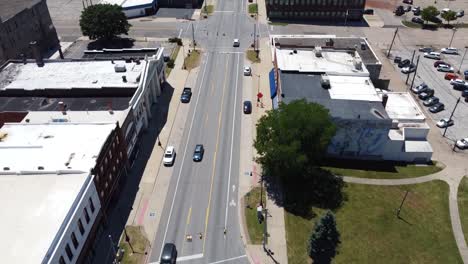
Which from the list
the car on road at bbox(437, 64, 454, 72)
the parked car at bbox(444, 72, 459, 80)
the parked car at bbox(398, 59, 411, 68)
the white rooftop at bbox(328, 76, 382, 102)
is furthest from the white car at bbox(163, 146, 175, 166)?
the car on road at bbox(437, 64, 454, 72)

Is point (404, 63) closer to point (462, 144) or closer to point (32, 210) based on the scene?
point (462, 144)

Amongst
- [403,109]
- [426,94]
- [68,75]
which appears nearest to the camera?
[403,109]

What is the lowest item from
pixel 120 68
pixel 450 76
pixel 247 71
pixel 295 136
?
pixel 450 76

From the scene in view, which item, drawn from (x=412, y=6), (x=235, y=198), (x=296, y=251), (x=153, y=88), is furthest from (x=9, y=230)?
(x=412, y=6)

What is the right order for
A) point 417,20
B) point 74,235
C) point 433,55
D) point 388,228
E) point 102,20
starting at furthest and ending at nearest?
point 417,20 → point 102,20 → point 433,55 → point 388,228 → point 74,235

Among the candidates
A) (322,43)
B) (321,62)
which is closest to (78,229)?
(321,62)

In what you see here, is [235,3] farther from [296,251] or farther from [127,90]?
[296,251]
